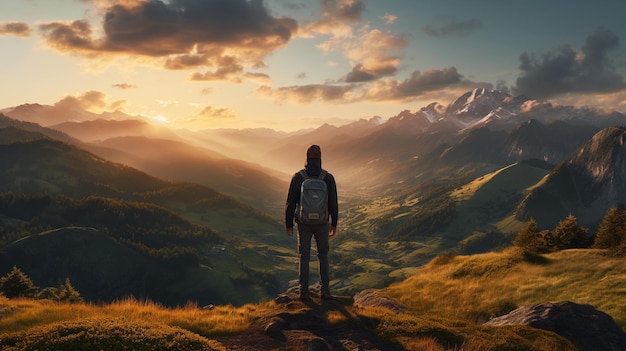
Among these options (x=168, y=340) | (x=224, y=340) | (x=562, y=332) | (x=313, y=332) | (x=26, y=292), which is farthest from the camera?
(x=26, y=292)

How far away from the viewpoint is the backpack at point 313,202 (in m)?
15.8

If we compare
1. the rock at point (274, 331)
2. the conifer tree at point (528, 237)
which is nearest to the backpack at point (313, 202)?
the rock at point (274, 331)

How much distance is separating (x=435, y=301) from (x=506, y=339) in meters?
15.5

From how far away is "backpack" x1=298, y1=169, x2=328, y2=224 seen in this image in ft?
51.9

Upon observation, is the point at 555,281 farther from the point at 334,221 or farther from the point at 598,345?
the point at 334,221

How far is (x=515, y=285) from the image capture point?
96.4 ft

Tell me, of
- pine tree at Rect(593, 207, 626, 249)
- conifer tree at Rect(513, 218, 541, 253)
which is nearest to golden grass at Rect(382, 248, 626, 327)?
pine tree at Rect(593, 207, 626, 249)

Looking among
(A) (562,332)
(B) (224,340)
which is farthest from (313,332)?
(A) (562,332)

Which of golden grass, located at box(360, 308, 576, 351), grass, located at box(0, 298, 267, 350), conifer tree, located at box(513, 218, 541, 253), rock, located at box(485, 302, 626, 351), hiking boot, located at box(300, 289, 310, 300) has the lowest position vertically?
conifer tree, located at box(513, 218, 541, 253)

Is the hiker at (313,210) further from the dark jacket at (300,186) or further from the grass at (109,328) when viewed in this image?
the grass at (109,328)

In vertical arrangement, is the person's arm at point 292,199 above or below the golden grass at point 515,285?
above

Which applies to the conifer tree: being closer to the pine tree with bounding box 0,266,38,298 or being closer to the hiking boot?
the hiking boot

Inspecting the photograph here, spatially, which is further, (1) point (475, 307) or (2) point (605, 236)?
(2) point (605, 236)

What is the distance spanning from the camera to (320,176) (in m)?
16.4
